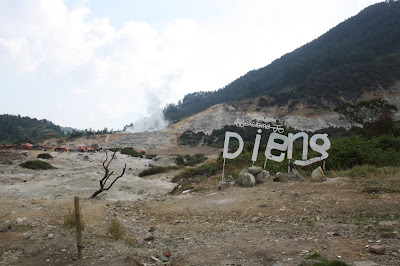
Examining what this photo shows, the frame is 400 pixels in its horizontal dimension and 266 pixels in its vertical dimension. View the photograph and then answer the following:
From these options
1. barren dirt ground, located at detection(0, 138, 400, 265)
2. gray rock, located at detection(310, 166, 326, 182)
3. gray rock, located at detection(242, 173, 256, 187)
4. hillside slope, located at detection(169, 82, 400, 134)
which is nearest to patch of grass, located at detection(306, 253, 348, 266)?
barren dirt ground, located at detection(0, 138, 400, 265)

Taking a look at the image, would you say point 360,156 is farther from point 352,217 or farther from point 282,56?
point 282,56

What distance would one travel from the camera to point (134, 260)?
4.30 meters

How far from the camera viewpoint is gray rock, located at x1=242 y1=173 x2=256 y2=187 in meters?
10.9

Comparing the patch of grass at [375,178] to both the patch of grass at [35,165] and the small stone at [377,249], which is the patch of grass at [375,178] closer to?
the small stone at [377,249]

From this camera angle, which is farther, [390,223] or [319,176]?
[319,176]

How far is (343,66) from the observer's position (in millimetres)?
68562

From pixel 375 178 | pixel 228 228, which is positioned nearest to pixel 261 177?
pixel 375 178

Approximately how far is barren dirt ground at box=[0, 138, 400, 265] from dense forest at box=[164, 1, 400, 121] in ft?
179

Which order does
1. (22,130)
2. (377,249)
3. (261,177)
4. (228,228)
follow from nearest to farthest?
(377,249), (228,228), (261,177), (22,130)

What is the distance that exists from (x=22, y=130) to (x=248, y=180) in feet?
299

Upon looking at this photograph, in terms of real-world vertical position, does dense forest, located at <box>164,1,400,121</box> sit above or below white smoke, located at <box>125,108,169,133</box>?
above

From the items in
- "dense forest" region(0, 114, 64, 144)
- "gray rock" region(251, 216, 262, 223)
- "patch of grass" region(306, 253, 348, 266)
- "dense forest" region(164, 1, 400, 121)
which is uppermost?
"dense forest" region(164, 1, 400, 121)

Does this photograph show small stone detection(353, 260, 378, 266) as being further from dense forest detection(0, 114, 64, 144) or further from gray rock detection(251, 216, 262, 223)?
dense forest detection(0, 114, 64, 144)

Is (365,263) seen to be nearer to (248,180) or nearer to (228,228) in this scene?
(228,228)
